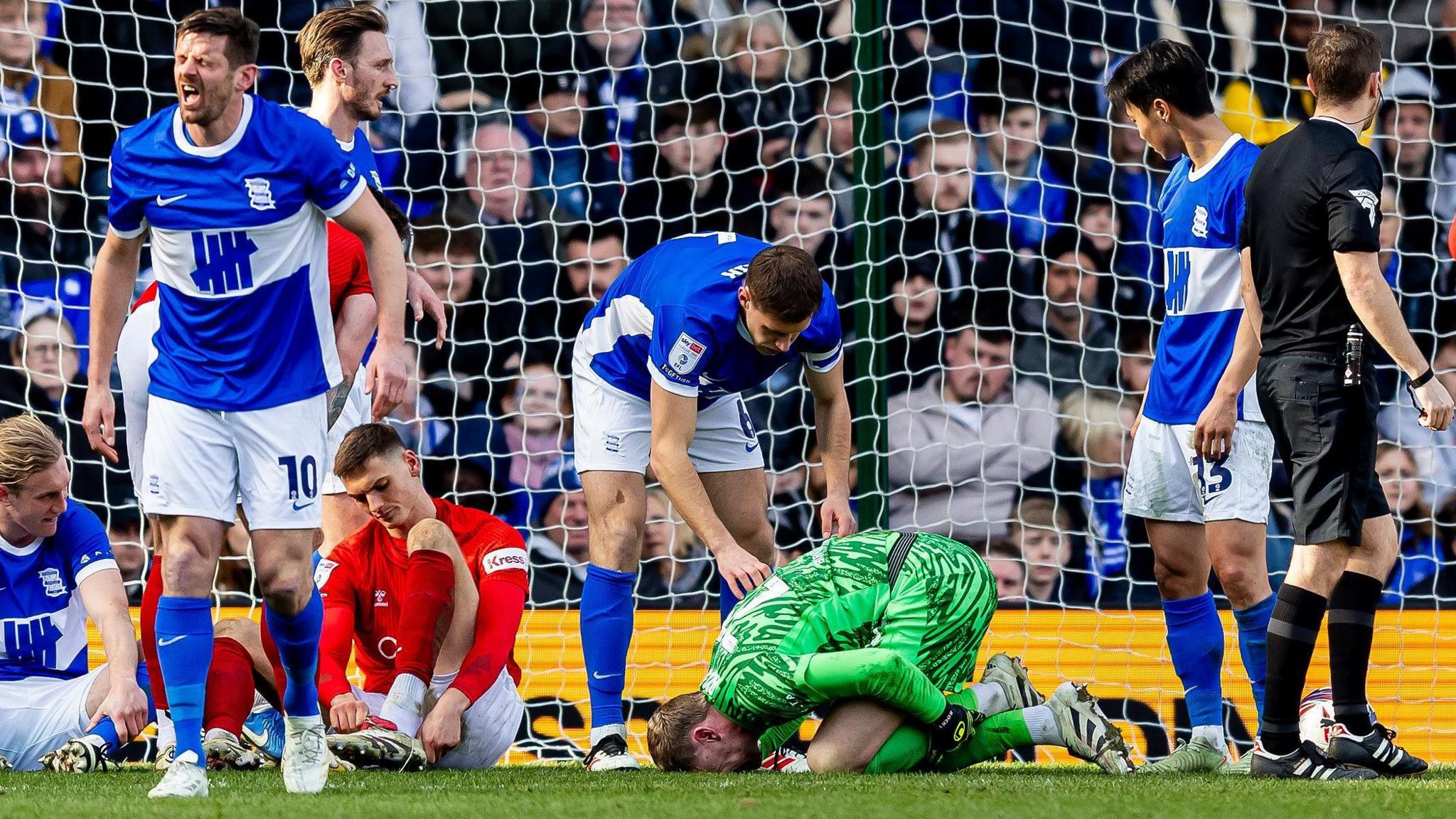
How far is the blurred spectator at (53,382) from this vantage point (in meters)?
6.46

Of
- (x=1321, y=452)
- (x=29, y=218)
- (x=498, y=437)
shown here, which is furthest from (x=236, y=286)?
(x=29, y=218)

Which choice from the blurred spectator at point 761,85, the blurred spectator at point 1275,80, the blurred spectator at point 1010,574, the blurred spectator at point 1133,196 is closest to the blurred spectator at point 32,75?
the blurred spectator at point 761,85

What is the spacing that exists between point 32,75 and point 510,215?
1994mm

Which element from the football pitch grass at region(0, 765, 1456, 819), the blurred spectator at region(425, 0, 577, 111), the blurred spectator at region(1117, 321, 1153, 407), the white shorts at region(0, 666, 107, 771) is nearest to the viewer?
the football pitch grass at region(0, 765, 1456, 819)

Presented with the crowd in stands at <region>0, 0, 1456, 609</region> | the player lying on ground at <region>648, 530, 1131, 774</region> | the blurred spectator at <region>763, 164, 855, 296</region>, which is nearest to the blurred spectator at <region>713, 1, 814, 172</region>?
the crowd in stands at <region>0, 0, 1456, 609</region>

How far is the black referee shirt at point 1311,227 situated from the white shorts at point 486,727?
7.20 feet

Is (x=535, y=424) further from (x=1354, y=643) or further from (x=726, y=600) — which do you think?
(x=1354, y=643)

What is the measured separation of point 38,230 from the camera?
6.73 meters

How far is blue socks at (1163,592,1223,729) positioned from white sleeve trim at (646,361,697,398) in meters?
1.36

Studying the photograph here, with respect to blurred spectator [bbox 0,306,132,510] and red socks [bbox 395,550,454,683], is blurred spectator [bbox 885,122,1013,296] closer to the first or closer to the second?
red socks [bbox 395,550,454,683]

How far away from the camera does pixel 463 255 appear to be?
6.94 meters

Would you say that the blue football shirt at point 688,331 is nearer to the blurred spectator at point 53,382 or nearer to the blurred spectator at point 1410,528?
the blurred spectator at point 53,382

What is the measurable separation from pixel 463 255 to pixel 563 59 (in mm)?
950

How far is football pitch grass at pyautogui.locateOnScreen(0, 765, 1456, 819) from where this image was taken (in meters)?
3.01
